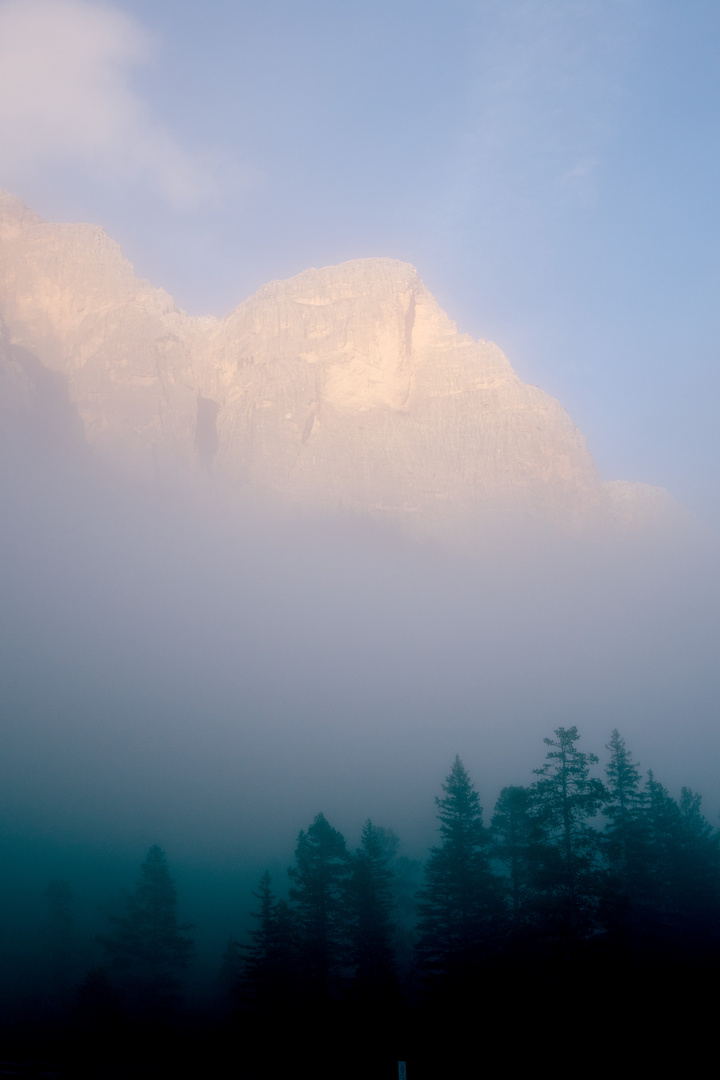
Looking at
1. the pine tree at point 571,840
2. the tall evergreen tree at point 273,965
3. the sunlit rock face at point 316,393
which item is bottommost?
the tall evergreen tree at point 273,965

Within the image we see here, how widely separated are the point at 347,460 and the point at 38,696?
71.2m

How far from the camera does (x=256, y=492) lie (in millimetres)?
136875

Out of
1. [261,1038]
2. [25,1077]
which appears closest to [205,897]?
[261,1038]

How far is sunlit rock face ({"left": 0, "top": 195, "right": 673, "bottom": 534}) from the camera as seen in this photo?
443 ft

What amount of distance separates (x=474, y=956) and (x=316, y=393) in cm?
12600

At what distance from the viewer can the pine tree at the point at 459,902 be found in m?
20.6

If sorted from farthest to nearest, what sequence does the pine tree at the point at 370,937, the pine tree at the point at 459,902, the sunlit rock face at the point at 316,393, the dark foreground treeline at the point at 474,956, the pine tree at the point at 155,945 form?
1. the sunlit rock face at the point at 316,393
2. the pine tree at the point at 155,945
3. the pine tree at the point at 370,937
4. the pine tree at the point at 459,902
5. the dark foreground treeline at the point at 474,956

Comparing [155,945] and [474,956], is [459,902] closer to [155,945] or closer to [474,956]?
[474,956]

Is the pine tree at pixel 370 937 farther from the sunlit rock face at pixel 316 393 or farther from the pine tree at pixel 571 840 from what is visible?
the sunlit rock face at pixel 316 393

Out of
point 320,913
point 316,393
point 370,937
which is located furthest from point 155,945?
point 316,393

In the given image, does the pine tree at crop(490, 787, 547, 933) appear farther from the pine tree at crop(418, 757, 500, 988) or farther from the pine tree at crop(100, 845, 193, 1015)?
the pine tree at crop(100, 845, 193, 1015)

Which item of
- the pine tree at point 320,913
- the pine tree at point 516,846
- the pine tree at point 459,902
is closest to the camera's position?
the pine tree at point 459,902

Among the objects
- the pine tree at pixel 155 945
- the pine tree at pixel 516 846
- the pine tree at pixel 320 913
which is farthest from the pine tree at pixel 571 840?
the pine tree at pixel 155 945

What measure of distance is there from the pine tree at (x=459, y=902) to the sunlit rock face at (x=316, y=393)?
361 ft
